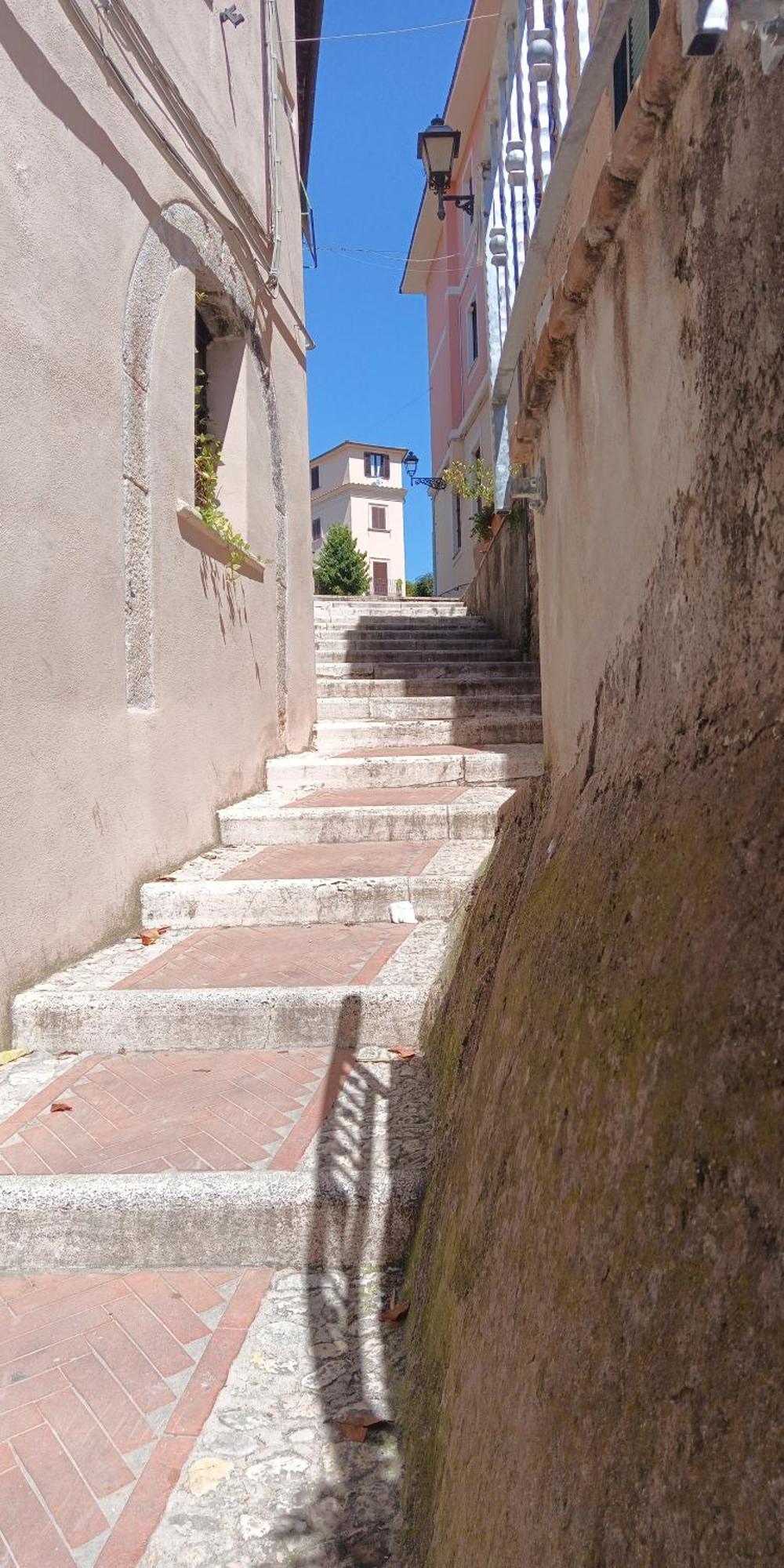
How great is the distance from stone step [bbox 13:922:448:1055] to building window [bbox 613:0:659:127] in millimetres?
2561

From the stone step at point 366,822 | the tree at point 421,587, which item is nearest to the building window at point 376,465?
the tree at point 421,587

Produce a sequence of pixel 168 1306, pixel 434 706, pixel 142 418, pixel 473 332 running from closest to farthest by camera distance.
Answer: pixel 168 1306
pixel 142 418
pixel 434 706
pixel 473 332

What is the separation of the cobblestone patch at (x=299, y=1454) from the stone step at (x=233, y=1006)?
105cm

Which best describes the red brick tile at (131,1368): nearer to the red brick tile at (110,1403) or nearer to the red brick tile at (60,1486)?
the red brick tile at (110,1403)

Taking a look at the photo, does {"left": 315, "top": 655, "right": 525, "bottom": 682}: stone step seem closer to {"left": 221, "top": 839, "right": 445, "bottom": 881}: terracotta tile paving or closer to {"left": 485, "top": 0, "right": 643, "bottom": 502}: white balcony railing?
{"left": 221, "top": 839, "right": 445, "bottom": 881}: terracotta tile paving

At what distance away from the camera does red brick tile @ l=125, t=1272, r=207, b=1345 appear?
2205 millimetres

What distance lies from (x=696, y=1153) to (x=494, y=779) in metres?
5.42

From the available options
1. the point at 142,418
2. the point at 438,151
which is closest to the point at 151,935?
the point at 142,418

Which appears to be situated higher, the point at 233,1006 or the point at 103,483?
the point at 103,483

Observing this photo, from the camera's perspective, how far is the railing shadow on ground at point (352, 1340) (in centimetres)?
171

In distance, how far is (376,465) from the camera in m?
47.1

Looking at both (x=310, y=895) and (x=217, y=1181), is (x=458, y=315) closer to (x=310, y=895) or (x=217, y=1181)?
(x=310, y=895)

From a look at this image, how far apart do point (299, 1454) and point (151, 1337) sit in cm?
48

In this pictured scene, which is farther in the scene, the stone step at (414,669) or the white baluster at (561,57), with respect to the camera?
the stone step at (414,669)
